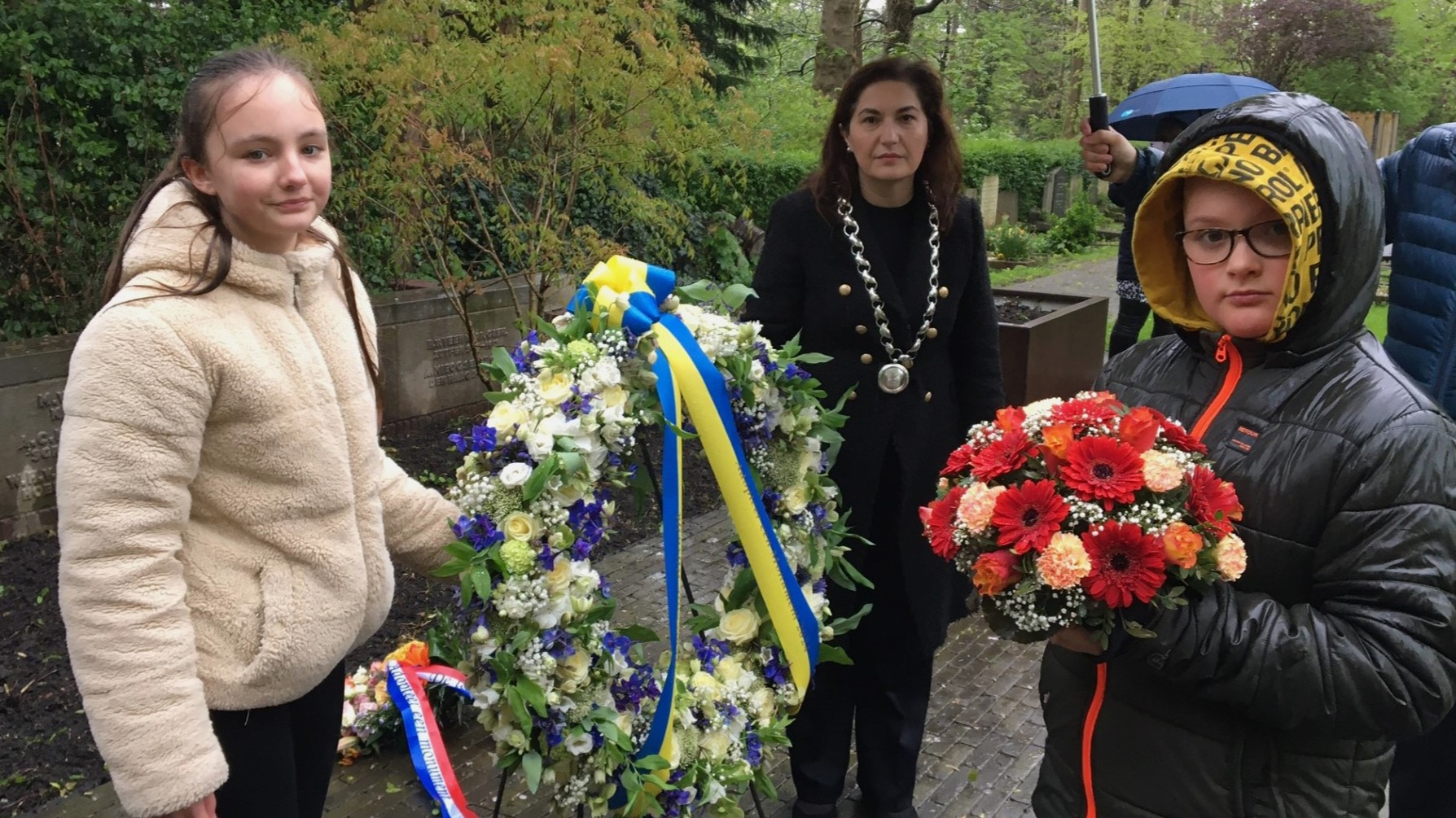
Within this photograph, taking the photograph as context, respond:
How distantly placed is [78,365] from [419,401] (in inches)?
211

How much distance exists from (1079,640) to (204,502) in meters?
1.48

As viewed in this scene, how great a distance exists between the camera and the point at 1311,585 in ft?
5.34

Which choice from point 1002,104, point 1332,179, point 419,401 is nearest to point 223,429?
point 1332,179

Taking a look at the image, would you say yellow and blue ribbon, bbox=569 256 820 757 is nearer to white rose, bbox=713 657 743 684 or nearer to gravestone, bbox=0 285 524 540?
white rose, bbox=713 657 743 684

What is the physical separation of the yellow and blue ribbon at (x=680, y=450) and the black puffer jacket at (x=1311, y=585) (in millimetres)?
886

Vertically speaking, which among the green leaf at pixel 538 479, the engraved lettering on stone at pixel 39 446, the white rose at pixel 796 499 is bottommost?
the engraved lettering on stone at pixel 39 446

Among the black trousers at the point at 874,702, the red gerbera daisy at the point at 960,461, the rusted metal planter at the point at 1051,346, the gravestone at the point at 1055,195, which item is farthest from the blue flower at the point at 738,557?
the gravestone at the point at 1055,195

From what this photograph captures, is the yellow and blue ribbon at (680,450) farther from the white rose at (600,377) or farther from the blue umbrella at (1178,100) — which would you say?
the blue umbrella at (1178,100)

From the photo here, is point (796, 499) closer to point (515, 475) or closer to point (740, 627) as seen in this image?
point (740, 627)

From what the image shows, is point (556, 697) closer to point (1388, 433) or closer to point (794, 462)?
point (794, 462)

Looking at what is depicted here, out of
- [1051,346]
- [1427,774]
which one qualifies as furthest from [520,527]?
[1051,346]

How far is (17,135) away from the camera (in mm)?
5039

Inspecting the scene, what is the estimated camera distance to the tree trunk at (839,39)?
32.3 ft

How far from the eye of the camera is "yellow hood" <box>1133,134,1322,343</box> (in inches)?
63.6
